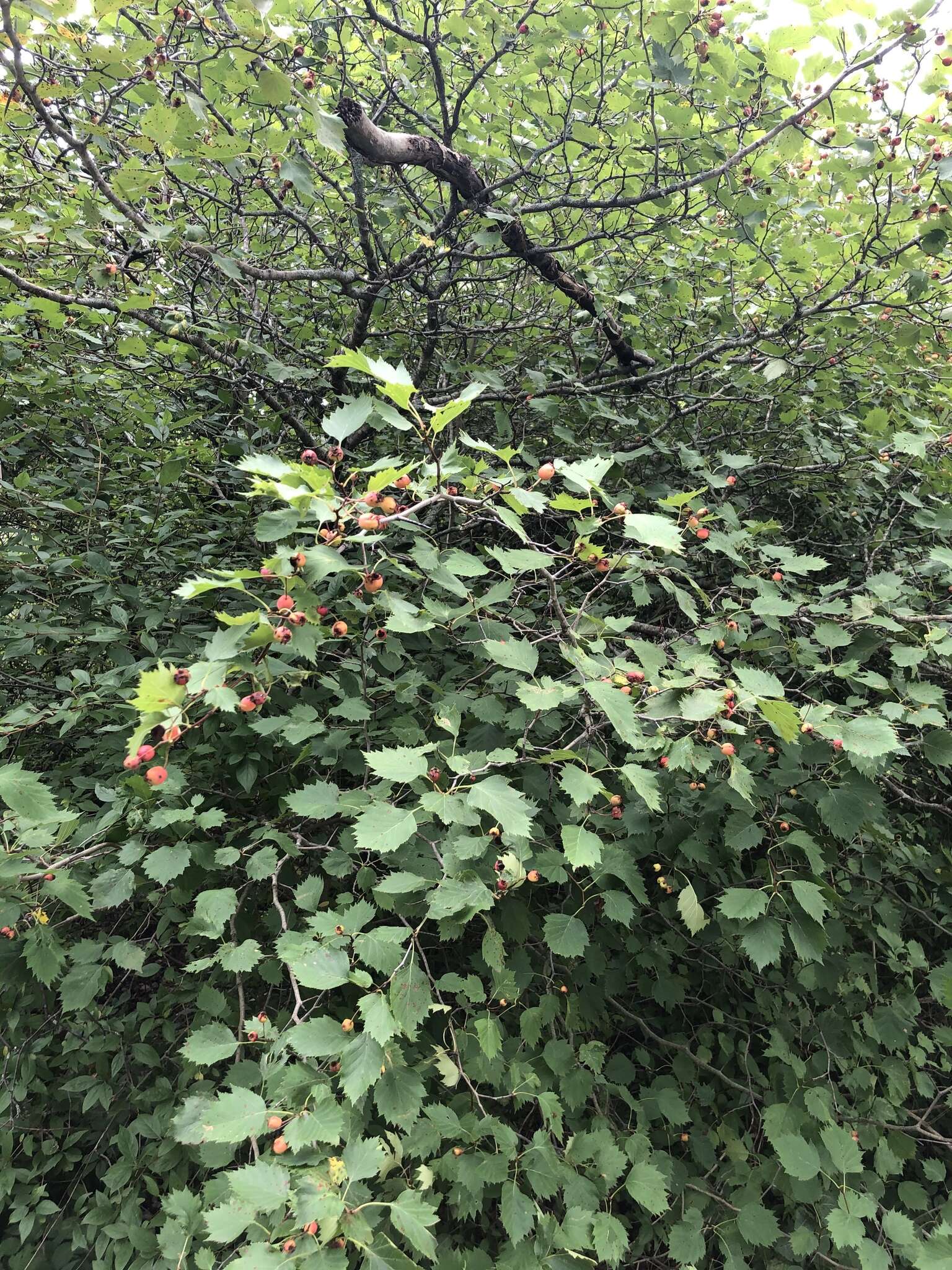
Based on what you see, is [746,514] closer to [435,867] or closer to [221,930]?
[435,867]

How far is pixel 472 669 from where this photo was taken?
2408 mm

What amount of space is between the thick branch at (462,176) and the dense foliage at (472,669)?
0.06 feet

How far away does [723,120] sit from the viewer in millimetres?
2438

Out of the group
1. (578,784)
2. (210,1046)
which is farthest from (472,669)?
(210,1046)

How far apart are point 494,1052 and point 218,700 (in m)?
0.98

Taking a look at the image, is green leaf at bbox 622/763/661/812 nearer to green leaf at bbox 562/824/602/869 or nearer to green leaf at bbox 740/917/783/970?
green leaf at bbox 562/824/602/869

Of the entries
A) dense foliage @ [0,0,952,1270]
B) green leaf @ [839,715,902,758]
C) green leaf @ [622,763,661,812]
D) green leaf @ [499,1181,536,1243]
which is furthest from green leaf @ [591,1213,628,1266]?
green leaf @ [839,715,902,758]

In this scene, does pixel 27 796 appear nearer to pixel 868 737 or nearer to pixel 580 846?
pixel 580 846

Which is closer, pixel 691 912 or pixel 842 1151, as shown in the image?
pixel 691 912

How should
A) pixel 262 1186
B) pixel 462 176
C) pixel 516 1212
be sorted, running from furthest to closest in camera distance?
pixel 462 176, pixel 516 1212, pixel 262 1186

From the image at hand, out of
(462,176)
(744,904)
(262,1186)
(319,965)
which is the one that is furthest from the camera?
(462,176)

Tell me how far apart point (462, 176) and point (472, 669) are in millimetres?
1869

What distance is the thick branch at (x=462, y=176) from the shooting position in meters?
1.90

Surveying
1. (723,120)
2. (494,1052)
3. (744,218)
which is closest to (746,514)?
(744,218)
